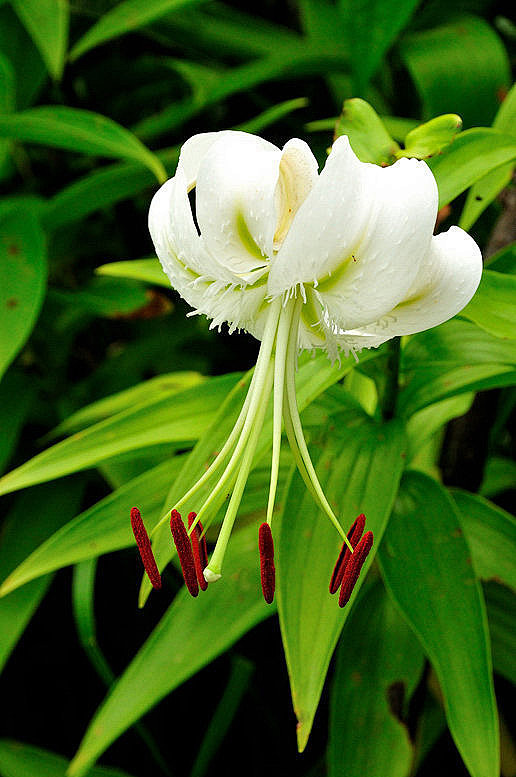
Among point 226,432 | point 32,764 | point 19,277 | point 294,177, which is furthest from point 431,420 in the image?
point 32,764

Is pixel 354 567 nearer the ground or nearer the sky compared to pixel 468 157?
nearer the ground

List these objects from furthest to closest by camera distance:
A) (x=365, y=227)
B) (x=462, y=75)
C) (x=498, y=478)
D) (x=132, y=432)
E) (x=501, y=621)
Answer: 1. (x=462, y=75)
2. (x=498, y=478)
3. (x=501, y=621)
4. (x=132, y=432)
5. (x=365, y=227)

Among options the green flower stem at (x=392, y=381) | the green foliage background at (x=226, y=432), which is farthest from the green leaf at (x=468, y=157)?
the green flower stem at (x=392, y=381)

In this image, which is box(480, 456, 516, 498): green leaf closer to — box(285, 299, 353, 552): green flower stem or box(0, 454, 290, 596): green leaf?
box(0, 454, 290, 596): green leaf

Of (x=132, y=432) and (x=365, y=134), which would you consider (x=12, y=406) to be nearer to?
(x=132, y=432)

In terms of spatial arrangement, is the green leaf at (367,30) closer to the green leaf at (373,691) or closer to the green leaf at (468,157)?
the green leaf at (468,157)
